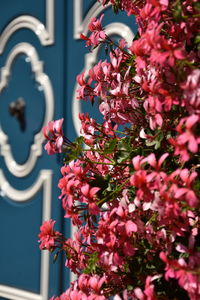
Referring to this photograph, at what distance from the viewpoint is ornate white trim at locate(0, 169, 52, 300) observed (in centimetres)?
188

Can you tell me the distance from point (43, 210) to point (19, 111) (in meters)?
0.51

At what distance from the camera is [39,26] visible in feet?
6.63

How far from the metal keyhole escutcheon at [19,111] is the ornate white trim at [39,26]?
313 mm

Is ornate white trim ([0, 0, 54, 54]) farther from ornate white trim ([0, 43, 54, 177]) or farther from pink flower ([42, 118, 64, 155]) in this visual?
pink flower ([42, 118, 64, 155])

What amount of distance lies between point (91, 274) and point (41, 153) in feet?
3.77

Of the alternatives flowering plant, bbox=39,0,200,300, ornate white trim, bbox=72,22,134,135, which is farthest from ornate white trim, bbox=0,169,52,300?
flowering plant, bbox=39,0,200,300

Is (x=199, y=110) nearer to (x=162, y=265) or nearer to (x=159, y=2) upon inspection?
(x=159, y=2)

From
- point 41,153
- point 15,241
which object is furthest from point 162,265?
point 15,241

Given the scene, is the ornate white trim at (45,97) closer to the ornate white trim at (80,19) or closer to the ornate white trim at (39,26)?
the ornate white trim at (39,26)

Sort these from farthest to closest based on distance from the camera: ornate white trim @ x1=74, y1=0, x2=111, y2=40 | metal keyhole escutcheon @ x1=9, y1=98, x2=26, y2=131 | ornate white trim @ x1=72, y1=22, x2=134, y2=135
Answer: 1. metal keyhole escutcheon @ x1=9, y1=98, x2=26, y2=131
2. ornate white trim @ x1=74, y1=0, x2=111, y2=40
3. ornate white trim @ x1=72, y1=22, x2=134, y2=135

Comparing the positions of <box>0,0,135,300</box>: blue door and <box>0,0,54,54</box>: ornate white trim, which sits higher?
<box>0,0,54,54</box>: ornate white trim

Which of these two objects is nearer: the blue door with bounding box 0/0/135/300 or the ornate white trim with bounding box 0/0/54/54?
the blue door with bounding box 0/0/135/300

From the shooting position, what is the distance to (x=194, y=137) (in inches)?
25.5

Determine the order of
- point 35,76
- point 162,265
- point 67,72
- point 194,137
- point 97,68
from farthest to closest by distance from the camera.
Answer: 1. point 35,76
2. point 67,72
3. point 97,68
4. point 162,265
5. point 194,137
